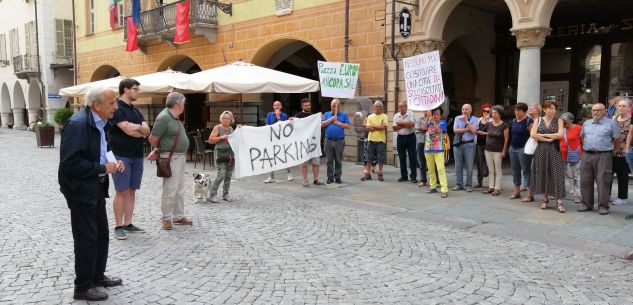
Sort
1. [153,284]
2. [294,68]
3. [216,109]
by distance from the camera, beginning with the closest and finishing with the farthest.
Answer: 1. [153,284]
2. [216,109]
3. [294,68]

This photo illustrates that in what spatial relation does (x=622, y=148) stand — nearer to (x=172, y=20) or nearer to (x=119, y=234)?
(x=119, y=234)

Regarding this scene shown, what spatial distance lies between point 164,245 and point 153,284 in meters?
1.32

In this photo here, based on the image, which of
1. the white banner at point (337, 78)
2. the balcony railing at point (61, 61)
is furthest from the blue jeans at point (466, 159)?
the balcony railing at point (61, 61)

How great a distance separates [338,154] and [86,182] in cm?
677

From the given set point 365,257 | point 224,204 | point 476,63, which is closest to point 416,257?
point 365,257

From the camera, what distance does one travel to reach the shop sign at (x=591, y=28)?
533 inches

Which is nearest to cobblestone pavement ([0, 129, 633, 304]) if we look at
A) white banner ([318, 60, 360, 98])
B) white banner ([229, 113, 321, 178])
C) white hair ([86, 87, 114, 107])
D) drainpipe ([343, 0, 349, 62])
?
white banner ([229, 113, 321, 178])

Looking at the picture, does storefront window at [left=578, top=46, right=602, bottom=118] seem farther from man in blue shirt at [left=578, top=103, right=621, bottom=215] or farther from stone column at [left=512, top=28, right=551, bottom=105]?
man in blue shirt at [left=578, top=103, right=621, bottom=215]

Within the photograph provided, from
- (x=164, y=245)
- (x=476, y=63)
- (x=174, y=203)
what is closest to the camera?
(x=164, y=245)

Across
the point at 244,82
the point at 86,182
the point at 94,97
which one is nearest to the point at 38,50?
the point at 244,82

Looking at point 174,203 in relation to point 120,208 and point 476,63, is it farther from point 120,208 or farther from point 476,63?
point 476,63

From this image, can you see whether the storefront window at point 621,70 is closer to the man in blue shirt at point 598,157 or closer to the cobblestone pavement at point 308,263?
the man in blue shirt at point 598,157

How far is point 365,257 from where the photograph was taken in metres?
5.50

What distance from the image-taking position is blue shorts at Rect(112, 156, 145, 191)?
5.87 meters
